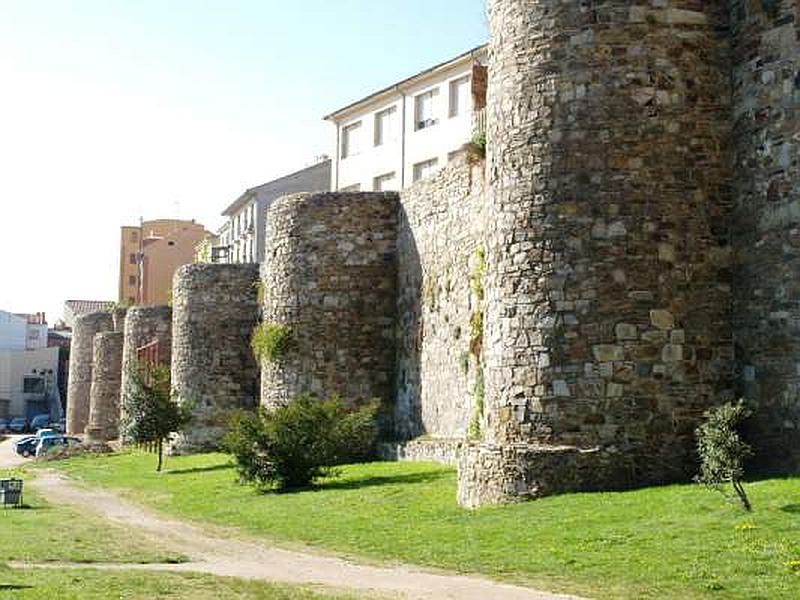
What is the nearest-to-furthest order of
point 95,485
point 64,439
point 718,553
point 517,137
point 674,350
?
point 718,553 < point 674,350 < point 517,137 < point 95,485 < point 64,439

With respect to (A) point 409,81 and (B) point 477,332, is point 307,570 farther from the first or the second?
(A) point 409,81

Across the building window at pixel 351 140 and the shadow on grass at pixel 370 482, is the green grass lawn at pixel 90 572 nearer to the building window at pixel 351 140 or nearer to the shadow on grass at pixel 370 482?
the shadow on grass at pixel 370 482

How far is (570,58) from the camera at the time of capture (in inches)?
724

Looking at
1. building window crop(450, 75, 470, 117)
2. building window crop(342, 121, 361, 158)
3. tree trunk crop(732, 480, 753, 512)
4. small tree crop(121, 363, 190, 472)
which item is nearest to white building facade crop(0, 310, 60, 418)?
building window crop(342, 121, 361, 158)

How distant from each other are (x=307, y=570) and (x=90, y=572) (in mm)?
2398

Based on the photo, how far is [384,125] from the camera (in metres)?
60.1

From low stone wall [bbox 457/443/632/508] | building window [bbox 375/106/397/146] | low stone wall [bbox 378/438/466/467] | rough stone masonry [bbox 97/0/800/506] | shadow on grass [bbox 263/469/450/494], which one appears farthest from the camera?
building window [bbox 375/106/397/146]

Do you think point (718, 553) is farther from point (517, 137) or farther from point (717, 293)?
point (517, 137)

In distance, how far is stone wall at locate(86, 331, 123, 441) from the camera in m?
59.3

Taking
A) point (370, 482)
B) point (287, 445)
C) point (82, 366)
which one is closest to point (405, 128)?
point (82, 366)

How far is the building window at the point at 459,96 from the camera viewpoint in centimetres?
5294

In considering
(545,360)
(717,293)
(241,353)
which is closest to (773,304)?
(717,293)

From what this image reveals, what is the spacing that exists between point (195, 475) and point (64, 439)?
81.9 ft

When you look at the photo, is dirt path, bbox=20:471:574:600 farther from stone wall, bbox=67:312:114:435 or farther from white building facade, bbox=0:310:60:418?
white building facade, bbox=0:310:60:418
